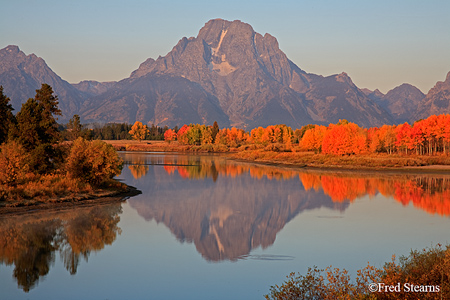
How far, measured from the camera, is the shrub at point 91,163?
4118cm

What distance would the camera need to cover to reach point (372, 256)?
22.6 m

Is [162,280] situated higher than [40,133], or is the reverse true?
[40,133]

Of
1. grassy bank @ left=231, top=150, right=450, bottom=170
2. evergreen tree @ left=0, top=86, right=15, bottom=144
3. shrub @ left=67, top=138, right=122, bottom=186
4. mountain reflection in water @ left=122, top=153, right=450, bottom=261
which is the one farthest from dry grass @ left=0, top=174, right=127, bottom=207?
grassy bank @ left=231, top=150, right=450, bottom=170

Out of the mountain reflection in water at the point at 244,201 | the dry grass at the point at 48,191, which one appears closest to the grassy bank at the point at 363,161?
the mountain reflection in water at the point at 244,201

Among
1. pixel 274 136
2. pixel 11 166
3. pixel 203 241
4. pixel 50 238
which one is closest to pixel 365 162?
pixel 203 241

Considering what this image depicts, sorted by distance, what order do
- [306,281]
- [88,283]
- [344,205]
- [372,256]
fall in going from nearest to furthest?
[306,281] → [88,283] → [372,256] → [344,205]

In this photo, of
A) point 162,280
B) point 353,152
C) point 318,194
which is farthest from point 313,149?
point 162,280

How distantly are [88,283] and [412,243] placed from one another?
18.3m

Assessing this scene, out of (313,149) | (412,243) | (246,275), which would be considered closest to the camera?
(246,275)

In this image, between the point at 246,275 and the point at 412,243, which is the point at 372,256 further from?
the point at 246,275

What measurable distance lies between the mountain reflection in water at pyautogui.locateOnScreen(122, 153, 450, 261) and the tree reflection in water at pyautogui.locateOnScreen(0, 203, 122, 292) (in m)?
4.43

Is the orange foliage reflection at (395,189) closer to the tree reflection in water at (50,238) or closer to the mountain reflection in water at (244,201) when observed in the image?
the mountain reflection in water at (244,201)

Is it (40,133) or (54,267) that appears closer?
(54,267)

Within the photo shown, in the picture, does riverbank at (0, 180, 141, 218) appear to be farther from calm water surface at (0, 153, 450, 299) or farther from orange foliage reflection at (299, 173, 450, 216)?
orange foliage reflection at (299, 173, 450, 216)
